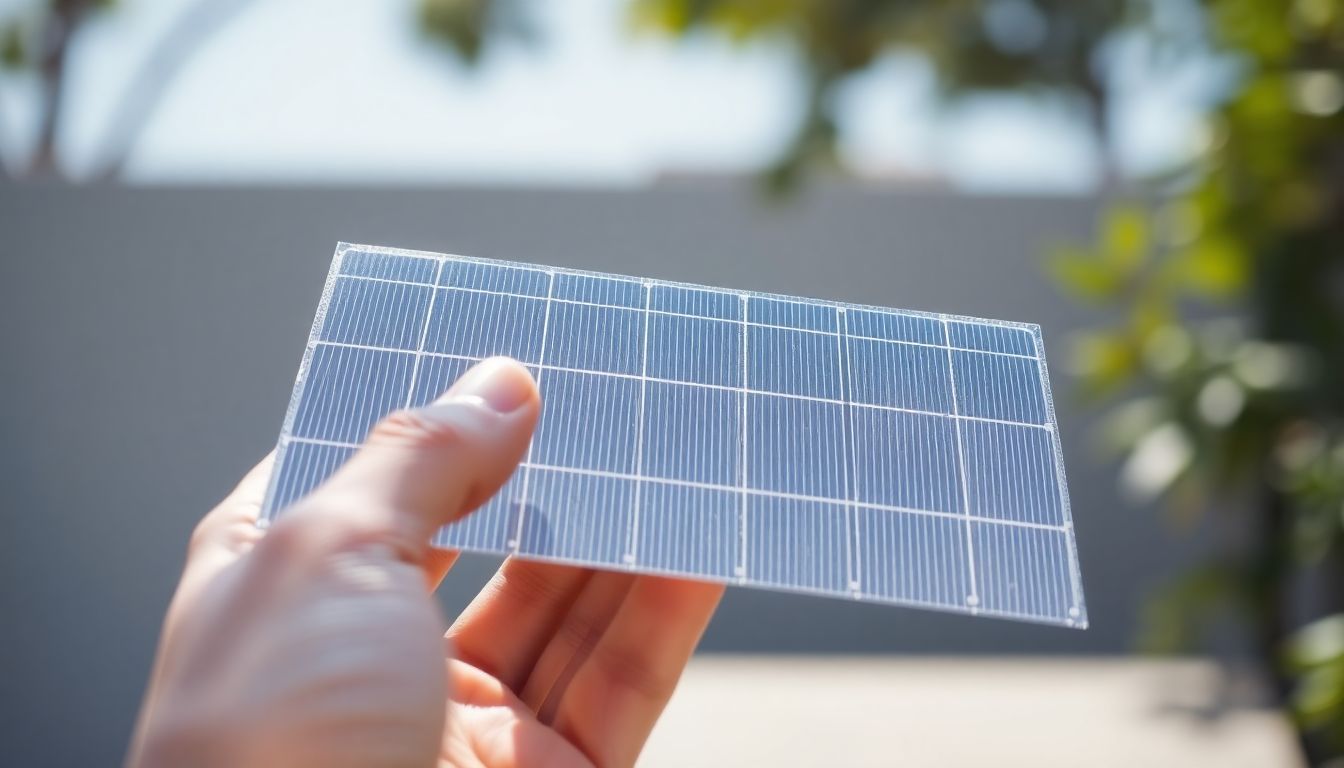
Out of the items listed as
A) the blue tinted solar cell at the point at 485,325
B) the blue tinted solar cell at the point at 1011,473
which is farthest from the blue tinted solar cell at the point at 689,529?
the blue tinted solar cell at the point at 1011,473

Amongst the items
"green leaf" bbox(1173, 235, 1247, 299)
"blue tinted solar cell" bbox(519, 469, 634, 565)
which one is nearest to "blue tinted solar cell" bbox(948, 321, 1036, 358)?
"blue tinted solar cell" bbox(519, 469, 634, 565)

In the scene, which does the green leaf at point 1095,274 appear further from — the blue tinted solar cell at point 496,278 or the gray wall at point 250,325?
the gray wall at point 250,325

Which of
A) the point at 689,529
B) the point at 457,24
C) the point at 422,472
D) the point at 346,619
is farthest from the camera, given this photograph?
the point at 457,24

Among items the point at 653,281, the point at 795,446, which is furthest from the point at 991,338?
the point at 653,281

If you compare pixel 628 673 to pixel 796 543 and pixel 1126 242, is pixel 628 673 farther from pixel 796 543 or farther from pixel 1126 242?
pixel 1126 242

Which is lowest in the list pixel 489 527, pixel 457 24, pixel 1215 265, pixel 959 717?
pixel 489 527

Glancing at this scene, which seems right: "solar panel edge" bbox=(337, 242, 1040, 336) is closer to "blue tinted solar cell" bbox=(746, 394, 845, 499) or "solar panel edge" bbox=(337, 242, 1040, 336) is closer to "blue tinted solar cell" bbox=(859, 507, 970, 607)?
"blue tinted solar cell" bbox=(746, 394, 845, 499)
